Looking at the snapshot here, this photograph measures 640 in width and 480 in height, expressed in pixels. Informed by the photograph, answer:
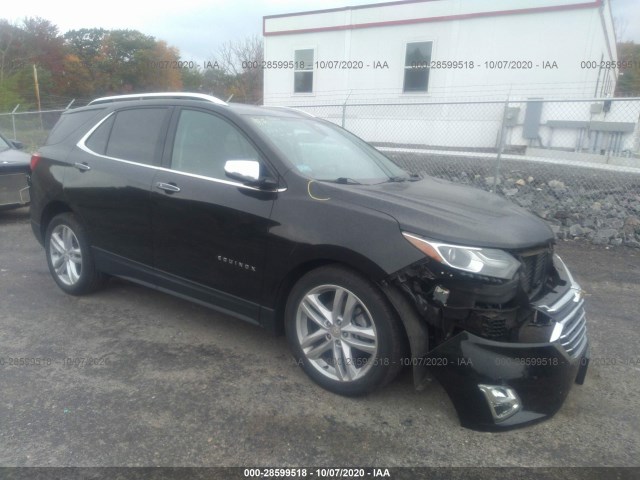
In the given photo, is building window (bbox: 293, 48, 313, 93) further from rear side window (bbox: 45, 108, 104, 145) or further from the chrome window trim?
the chrome window trim

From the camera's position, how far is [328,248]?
284 centimetres

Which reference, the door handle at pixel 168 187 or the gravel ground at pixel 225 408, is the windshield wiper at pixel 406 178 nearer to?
the gravel ground at pixel 225 408

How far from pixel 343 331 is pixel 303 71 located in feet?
47.8

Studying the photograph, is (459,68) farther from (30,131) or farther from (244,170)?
(30,131)

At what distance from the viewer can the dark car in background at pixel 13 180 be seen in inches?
281

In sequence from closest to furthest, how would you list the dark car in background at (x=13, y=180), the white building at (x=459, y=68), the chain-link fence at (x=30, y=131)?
the dark car in background at (x=13, y=180) → the white building at (x=459, y=68) → the chain-link fence at (x=30, y=131)

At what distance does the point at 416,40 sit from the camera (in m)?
14.2

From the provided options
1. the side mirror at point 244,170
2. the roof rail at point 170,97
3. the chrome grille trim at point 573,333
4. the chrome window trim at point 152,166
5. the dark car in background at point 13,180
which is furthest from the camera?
the dark car in background at point 13,180

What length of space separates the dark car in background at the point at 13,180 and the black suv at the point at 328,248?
346cm

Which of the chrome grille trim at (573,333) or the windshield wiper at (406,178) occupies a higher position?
the windshield wiper at (406,178)

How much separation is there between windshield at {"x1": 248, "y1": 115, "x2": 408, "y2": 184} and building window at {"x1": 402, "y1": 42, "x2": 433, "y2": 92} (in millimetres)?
11193

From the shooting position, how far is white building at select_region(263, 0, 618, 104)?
487 inches

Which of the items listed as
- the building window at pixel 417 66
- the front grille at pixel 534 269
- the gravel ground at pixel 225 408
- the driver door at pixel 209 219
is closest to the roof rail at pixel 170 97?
the driver door at pixel 209 219

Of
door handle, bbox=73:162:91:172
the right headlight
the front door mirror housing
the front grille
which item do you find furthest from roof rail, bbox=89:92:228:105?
the front grille
